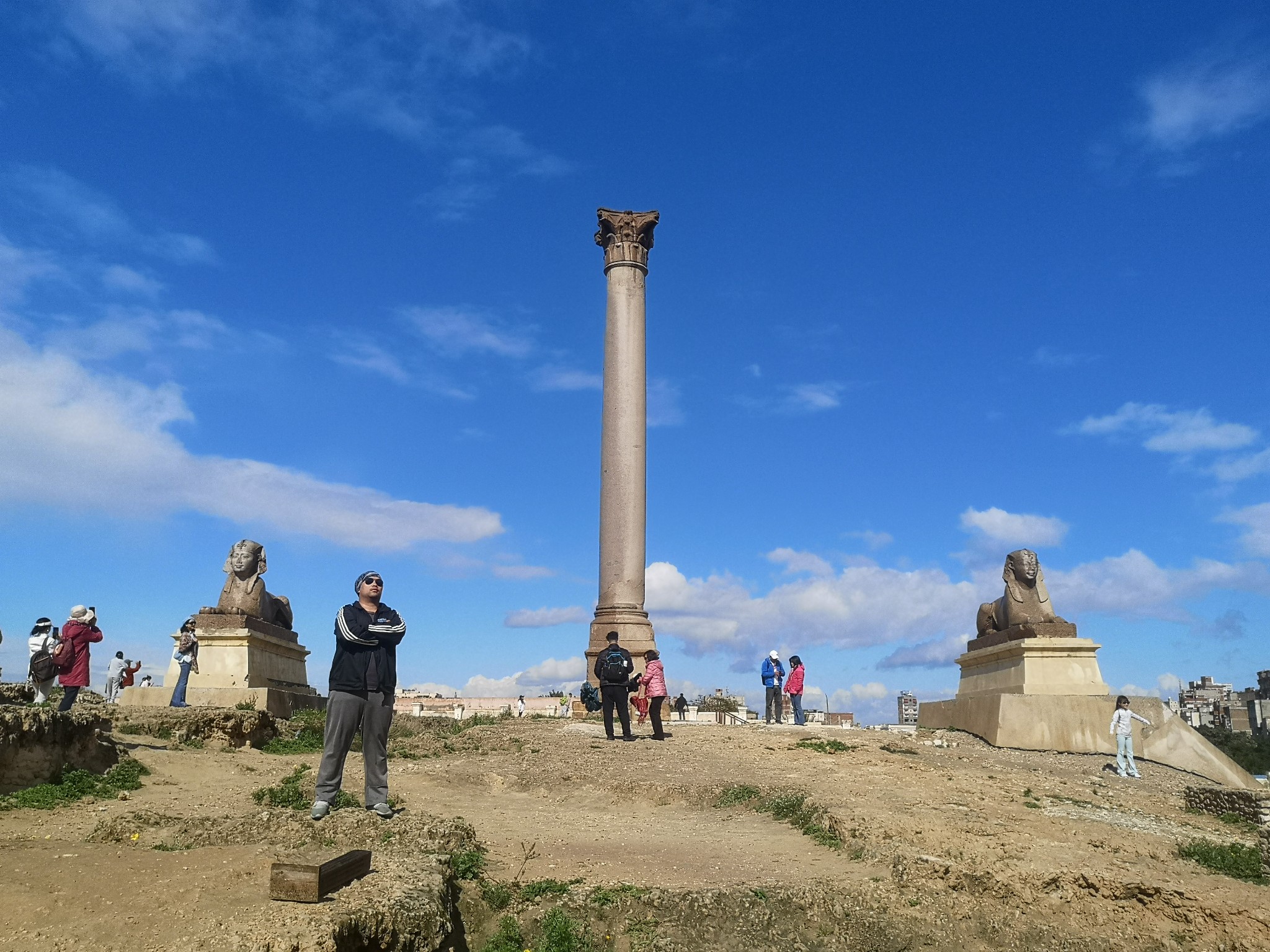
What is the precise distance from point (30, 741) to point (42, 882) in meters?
5.03

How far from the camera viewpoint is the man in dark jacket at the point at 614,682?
14609 mm

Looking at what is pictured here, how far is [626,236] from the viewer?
23.7 m

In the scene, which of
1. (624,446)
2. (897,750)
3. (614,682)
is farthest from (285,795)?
→ (624,446)

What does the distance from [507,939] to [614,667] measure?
Result: 27.1 ft

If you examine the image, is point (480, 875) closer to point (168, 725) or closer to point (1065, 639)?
point (168, 725)

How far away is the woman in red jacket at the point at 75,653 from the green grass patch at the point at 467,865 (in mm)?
8485

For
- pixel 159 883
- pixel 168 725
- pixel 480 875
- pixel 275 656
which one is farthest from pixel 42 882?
pixel 275 656

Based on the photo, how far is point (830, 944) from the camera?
21.9 feet

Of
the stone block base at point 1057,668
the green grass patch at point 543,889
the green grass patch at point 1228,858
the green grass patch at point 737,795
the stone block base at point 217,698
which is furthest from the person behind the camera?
the stone block base at point 1057,668

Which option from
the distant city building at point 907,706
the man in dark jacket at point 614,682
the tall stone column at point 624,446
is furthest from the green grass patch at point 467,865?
the distant city building at point 907,706

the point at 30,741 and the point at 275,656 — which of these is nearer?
the point at 30,741

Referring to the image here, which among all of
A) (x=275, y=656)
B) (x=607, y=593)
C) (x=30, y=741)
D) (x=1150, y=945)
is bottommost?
(x=1150, y=945)

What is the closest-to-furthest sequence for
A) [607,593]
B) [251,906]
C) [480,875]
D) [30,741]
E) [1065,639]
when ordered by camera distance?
[251,906], [480,875], [30,741], [1065,639], [607,593]

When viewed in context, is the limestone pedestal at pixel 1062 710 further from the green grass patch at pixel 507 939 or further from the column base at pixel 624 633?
the green grass patch at pixel 507 939
